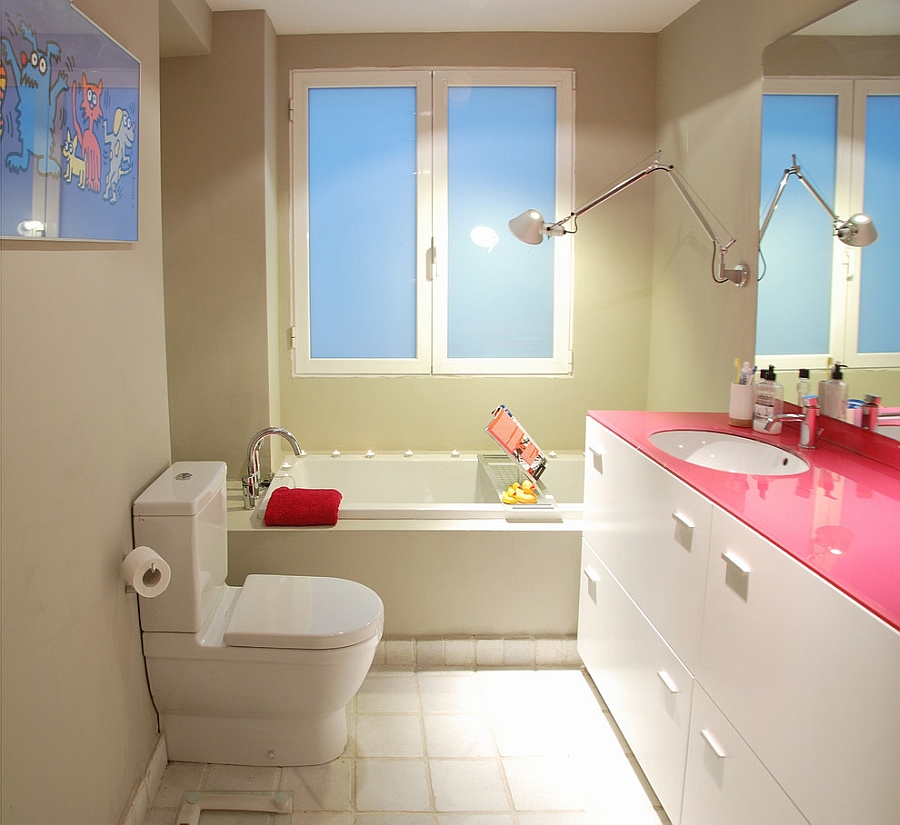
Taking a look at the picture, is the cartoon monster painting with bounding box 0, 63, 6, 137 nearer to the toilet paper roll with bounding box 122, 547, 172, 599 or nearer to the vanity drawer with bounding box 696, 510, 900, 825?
the toilet paper roll with bounding box 122, 547, 172, 599

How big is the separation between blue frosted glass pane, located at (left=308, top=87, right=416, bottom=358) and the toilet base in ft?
6.03

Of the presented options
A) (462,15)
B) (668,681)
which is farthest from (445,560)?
(462,15)

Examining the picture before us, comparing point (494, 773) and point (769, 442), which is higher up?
point (769, 442)

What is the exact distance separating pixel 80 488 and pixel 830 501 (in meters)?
1.57

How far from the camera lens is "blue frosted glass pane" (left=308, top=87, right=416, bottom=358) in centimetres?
365

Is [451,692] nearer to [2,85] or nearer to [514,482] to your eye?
[514,482]

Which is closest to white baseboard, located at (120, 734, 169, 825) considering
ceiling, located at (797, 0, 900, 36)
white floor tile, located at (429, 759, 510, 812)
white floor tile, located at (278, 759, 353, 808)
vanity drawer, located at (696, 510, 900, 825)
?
white floor tile, located at (278, 759, 353, 808)

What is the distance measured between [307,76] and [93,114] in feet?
7.01

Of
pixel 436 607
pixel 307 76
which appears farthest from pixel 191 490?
pixel 307 76

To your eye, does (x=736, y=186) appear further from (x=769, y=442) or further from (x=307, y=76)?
(x=307, y=76)

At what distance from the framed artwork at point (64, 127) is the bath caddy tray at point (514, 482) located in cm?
165

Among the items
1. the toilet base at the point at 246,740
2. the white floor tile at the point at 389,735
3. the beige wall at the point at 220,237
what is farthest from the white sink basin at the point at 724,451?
the beige wall at the point at 220,237

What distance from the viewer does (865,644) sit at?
1206 millimetres

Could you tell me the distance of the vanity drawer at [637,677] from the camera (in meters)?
1.94
